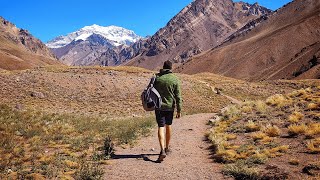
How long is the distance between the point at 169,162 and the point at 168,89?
228cm

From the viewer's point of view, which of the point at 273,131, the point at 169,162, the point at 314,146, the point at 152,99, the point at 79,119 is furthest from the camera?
the point at 79,119

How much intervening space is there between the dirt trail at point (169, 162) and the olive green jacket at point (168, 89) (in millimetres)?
1739

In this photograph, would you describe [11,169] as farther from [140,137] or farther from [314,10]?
[314,10]

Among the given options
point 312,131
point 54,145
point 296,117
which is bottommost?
point 54,145

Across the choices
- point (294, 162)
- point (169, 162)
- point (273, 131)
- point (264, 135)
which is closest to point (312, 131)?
point (273, 131)

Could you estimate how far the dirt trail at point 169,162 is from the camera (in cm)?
907

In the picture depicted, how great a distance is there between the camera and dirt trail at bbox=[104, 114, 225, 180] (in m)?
9.07

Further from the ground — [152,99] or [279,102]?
[279,102]

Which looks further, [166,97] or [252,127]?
[252,127]

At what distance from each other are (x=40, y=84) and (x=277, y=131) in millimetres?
28886

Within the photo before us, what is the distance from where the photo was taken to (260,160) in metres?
9.52

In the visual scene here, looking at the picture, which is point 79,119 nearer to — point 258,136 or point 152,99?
point 152,99

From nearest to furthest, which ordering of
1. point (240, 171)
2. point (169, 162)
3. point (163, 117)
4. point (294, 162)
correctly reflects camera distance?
point (240, 171) < point (294, 162) < point (169, 162) < point (163, 117)

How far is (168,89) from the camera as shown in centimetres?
1080
